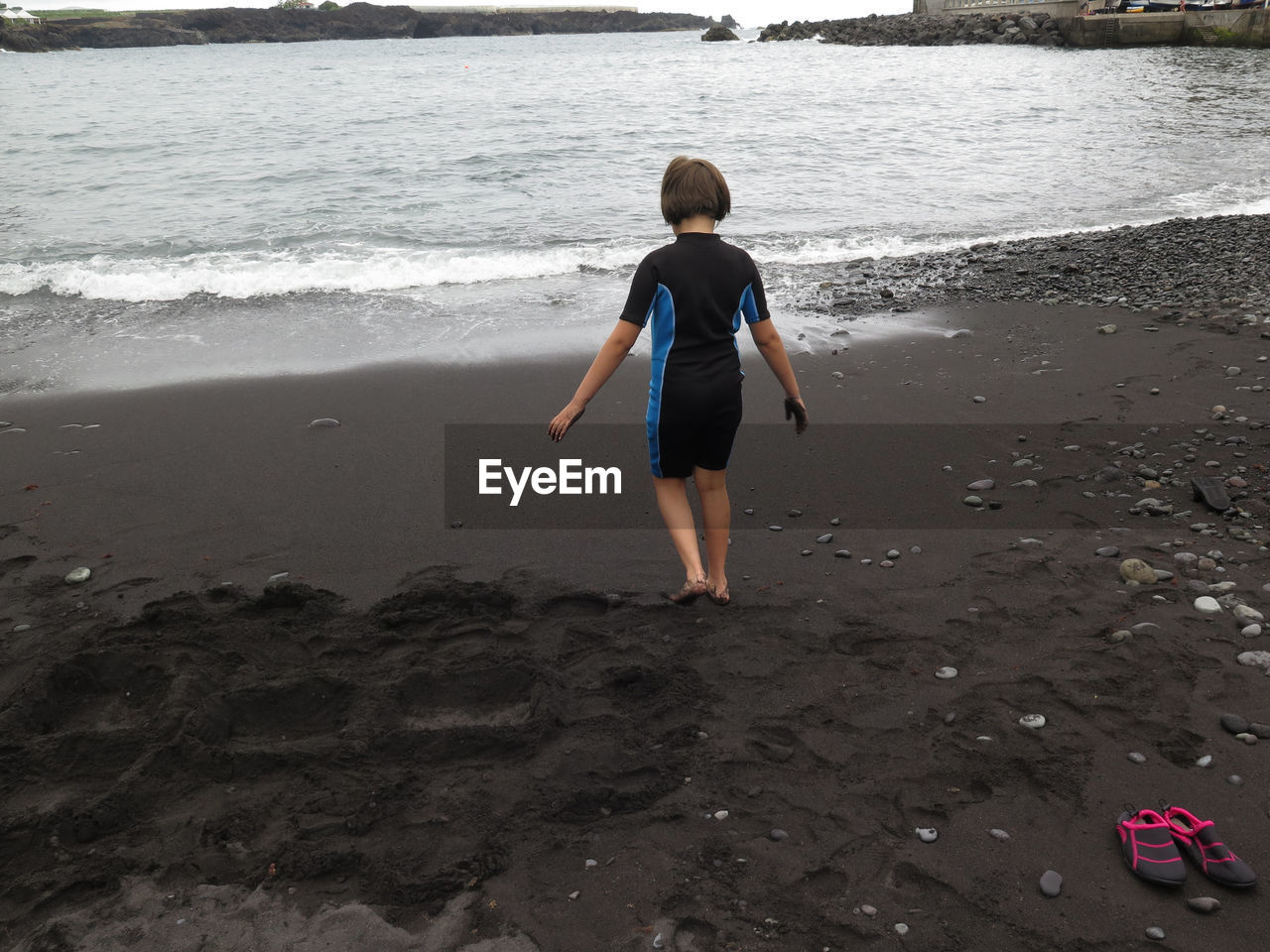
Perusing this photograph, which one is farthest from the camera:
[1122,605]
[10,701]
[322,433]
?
[322,433]

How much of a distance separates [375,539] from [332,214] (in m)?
11.1

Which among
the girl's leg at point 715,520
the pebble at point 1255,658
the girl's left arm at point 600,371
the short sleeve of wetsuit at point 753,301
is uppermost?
the short sleeve of wetsuit at point 753,301

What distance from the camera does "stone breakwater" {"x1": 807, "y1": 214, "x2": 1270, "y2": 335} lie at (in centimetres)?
801

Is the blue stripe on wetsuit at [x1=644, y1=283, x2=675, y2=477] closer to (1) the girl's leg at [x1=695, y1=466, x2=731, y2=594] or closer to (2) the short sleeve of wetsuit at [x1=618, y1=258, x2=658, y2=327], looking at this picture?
(2) the short sleeve of wetsuit at [x1=618, y1=258, x2=658, y2=327]

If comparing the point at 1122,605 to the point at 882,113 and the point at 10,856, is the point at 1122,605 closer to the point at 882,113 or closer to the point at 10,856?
the point at 10,856

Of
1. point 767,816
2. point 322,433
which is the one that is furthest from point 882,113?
point 767,816

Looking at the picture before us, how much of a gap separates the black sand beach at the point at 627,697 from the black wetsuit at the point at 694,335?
830mm

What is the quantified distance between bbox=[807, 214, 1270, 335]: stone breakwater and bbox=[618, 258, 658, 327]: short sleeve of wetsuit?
557 cm

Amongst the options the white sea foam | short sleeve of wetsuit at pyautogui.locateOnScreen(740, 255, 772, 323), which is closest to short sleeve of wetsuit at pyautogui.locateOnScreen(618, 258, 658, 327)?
short sleeve of wetsuit at pyautogui.locateOnScreen(740, 255, 772, 323)

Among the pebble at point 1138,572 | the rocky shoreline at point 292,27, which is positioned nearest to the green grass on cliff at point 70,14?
the rocky shoreline at point 292,27

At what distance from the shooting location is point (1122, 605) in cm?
382

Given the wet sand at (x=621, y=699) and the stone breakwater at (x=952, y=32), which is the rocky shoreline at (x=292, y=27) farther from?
the wet sand at (x=621, y=699)

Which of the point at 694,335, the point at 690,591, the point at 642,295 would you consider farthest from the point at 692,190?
the point at 690,591

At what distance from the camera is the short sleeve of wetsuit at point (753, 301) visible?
146 inches
